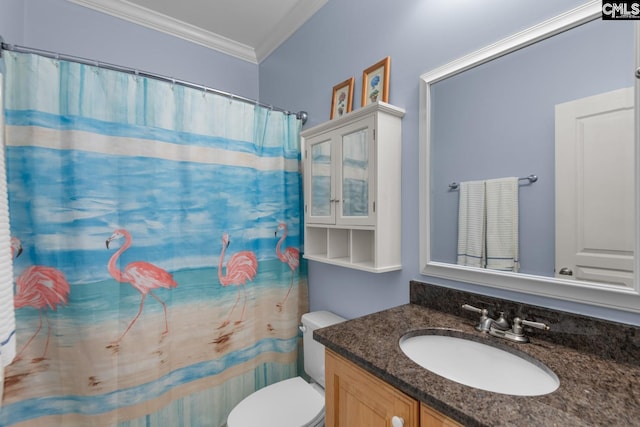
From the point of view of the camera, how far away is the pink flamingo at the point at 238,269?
1555 millimetres

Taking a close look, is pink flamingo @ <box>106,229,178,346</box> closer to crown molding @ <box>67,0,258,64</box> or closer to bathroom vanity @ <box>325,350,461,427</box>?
bathroom vanity @ <box>325,350,461,427</box>

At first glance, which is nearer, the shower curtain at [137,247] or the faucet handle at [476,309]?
the faucet handle at [476,309]

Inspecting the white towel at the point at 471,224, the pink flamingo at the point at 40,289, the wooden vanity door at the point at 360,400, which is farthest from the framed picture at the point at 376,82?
the pink flamingo at the point at 40,289

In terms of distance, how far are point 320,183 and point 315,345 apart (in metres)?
0.86

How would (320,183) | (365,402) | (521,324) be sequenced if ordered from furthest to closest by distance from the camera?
(320,183), (521,324), (365,402)

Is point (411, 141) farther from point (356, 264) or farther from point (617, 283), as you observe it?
point (617, 283)

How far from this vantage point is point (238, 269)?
1605 millimetres

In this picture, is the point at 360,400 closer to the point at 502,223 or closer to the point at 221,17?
the point at 502,223

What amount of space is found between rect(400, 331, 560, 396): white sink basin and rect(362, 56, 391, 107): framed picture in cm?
102

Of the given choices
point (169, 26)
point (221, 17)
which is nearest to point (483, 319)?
point (221, 17)

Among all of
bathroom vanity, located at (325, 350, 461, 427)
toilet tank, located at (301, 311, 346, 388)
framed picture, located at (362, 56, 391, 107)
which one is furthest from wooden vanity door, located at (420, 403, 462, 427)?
framed picture, located at (362, 56, 391, 107)

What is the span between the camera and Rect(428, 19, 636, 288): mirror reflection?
2.49ft

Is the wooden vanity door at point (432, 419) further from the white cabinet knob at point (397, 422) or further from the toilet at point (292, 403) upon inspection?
the toilet at point (292, 403)

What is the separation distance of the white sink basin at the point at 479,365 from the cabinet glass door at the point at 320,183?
70cm
